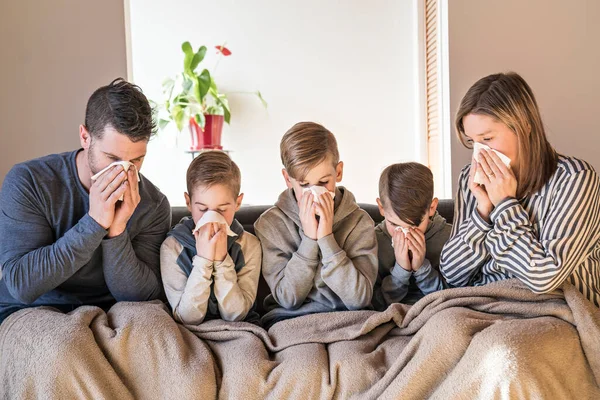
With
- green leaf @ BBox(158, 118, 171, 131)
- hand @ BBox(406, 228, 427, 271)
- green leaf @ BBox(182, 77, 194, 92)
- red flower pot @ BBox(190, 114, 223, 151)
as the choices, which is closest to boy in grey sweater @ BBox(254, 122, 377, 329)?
hand @ BBox(406, 228, 427, 271)

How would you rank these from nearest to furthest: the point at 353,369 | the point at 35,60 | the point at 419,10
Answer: the point at 353,369, the point at 35,60, the point at 419,10

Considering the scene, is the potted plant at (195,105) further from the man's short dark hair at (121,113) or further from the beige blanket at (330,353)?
the beige blanket at (330,353)

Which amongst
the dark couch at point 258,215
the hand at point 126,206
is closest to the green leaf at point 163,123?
the dark couch at point 258,215

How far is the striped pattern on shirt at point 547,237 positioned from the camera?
149 centimetres

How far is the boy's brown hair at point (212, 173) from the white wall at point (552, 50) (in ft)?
4.07

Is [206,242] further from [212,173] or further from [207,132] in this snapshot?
[207,132]

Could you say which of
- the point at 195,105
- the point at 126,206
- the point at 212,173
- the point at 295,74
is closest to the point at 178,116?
Answer: the point at 195,105

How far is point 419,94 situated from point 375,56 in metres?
0.42

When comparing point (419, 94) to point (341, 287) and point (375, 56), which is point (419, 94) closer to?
point (375, 56)

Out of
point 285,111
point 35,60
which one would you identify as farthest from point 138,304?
point 285,111

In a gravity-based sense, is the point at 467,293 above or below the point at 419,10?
below

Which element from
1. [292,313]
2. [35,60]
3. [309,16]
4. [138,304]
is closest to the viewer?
[138,304]

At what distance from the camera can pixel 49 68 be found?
7.07 feet

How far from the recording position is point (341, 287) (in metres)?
1.73
